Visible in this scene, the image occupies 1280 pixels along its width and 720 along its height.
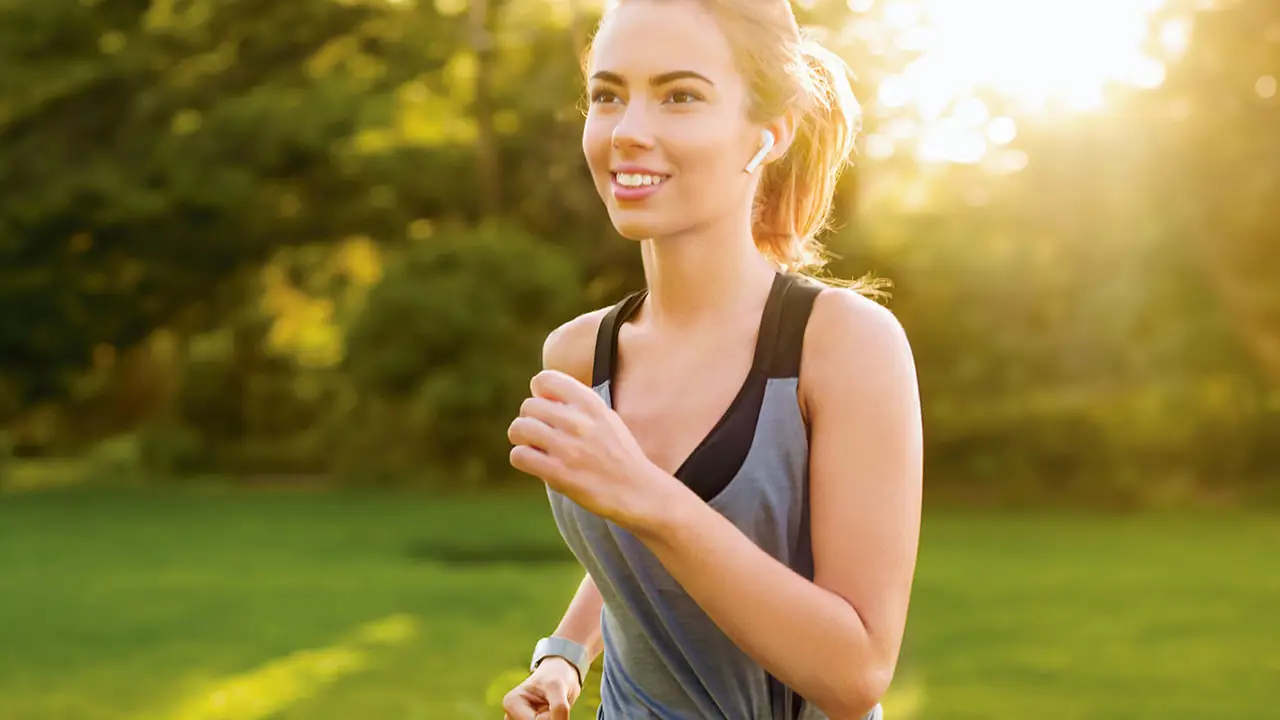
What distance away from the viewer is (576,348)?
200 cm

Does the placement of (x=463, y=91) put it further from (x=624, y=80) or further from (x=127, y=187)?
(x=624, y=80)

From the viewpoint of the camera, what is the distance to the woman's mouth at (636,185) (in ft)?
5.42

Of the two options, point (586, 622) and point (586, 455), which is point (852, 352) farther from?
point (586, 622)

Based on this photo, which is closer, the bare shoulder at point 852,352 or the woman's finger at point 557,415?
the woman's finger at point 557,415

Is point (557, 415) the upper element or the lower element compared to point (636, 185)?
lower

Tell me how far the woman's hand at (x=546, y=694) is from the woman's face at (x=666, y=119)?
678 mm

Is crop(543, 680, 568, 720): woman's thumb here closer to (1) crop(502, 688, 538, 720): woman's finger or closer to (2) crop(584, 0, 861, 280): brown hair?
(1) crop(502, 688, 538, 720): woman's finger

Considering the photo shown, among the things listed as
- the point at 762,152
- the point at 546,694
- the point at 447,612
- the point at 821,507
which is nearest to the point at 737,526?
the point at 821,507

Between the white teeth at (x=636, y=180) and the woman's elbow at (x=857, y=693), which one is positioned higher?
the white teeth at (x=636, y=180)

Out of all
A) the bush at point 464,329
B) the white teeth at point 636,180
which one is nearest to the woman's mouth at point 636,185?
the white teeth at point 636,180

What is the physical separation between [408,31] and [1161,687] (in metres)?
17.9

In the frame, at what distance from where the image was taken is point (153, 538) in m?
17.2

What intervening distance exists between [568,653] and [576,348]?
436 millimetres

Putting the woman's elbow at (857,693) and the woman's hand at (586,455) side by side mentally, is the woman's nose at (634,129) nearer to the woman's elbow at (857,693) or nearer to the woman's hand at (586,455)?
the woman's hand at (586,455)
